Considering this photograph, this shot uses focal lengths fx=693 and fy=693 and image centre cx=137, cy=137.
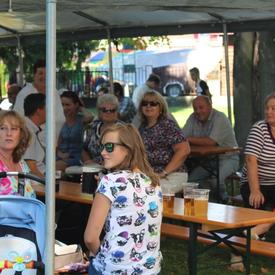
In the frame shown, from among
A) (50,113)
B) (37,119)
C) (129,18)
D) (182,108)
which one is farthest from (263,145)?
(182,108)

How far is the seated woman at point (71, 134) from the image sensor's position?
24.3ft

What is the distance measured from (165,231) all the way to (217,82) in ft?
81.4

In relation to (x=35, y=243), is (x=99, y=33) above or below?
above

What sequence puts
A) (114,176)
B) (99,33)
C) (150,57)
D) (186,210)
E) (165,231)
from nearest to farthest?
(114,176)
(186,210)
(165,231)
(99,33)
(150,57)

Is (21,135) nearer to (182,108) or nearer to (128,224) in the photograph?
(128,224)

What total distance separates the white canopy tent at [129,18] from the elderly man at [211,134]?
1.06 meters

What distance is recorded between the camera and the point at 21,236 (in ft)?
11.5

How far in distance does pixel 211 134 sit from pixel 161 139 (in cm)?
162

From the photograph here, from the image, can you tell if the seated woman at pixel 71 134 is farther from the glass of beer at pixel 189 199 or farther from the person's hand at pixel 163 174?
the glass of beer at pixel 189 199

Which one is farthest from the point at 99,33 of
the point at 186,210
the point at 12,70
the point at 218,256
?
the point at 12,70

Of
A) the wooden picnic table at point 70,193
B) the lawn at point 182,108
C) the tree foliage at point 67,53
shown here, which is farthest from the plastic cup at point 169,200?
the lawn at point 182,108

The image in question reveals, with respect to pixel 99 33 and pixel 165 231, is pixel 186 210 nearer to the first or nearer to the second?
pixel 165 231

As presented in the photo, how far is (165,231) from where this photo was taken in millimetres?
5535

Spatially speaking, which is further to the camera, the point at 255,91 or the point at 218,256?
the point at 255,91
